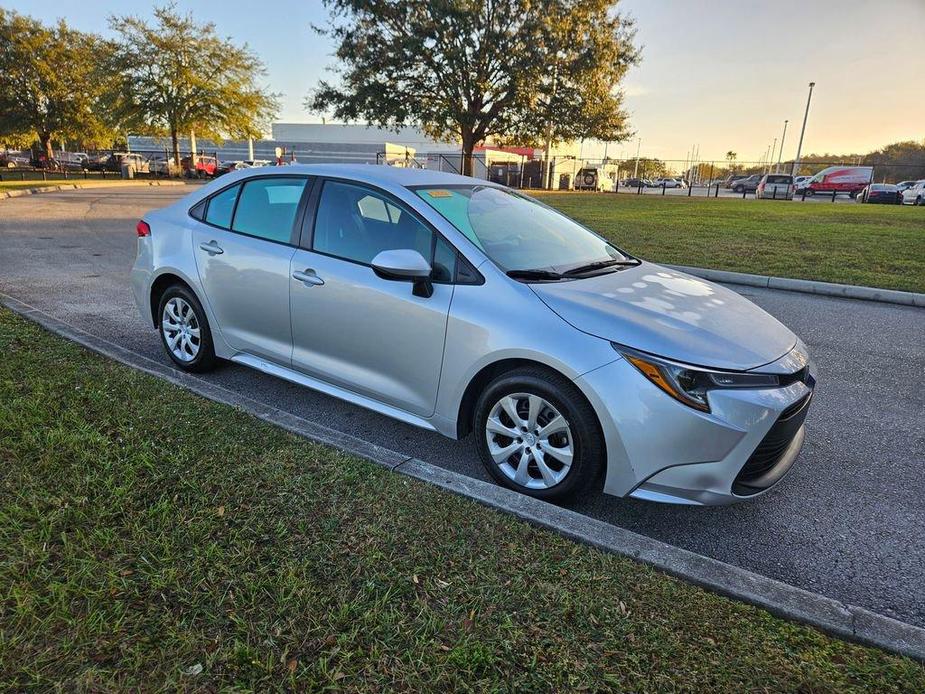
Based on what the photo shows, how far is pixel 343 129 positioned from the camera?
68.1 meters

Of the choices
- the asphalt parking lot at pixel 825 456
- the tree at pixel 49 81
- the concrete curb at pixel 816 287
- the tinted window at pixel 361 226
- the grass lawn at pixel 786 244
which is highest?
the tree at pixel 49 81

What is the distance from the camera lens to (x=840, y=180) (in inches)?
1652

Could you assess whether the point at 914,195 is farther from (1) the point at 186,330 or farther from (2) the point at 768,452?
(1) the point at 186,330

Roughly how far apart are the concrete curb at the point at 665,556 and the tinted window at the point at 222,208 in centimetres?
146

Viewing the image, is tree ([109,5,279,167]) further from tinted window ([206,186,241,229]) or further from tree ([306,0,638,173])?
tinted window ([206,186,241,229])

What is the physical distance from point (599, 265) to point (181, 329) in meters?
3.13

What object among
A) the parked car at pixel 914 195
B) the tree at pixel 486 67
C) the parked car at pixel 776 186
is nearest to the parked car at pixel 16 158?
the tree at pixel 486 67

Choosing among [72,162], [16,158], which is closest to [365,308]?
[72,162]

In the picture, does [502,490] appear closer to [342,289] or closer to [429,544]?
[429,544]

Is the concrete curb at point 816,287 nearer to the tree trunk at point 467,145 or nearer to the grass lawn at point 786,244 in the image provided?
the grass lawn at point 786,244

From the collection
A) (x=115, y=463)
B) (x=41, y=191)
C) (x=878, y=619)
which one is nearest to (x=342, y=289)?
(x=115, y=463)

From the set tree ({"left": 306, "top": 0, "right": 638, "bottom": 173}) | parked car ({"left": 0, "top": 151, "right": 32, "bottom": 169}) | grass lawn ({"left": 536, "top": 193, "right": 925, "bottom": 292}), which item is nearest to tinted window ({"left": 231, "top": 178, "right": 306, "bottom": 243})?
grass lawn ({"left": 536, "top": 193, "right": 925, "bottom": 292})

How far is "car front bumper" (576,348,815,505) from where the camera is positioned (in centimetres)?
263

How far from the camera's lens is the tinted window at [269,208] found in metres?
4.00
